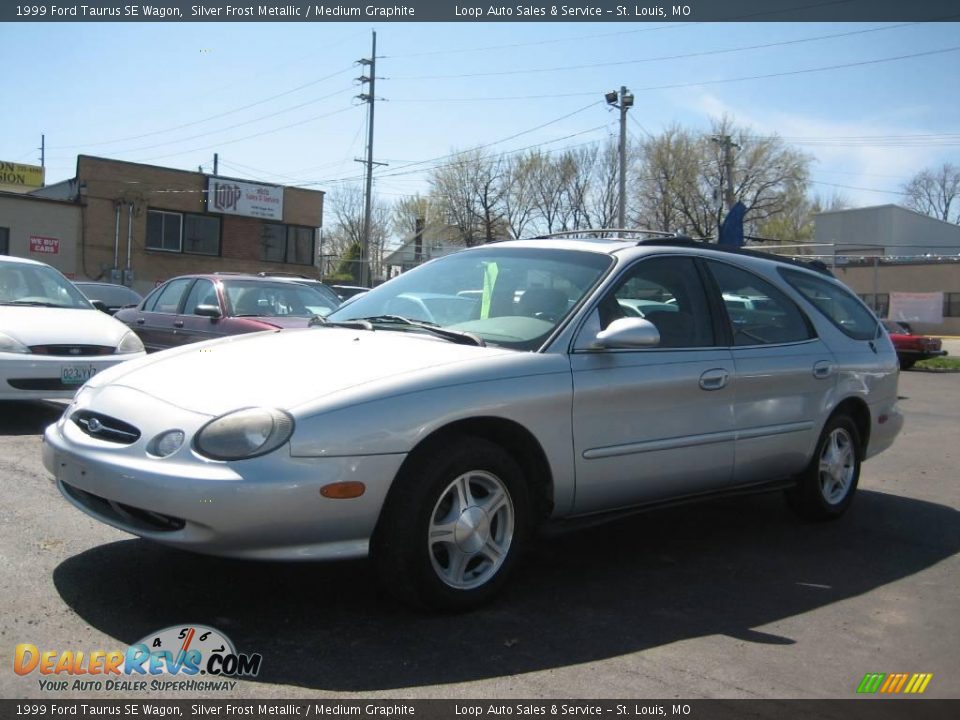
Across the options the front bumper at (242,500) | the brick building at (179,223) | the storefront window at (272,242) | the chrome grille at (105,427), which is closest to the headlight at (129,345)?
the chrome grille at (105,427)

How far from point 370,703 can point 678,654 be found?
125 cm

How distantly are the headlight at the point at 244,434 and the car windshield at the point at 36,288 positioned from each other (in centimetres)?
602

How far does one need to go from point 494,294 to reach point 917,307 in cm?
3607

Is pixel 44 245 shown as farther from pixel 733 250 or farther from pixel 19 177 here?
pixel 733 250

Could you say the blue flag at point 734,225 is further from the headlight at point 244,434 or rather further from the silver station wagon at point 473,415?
the headlight at point 244,434

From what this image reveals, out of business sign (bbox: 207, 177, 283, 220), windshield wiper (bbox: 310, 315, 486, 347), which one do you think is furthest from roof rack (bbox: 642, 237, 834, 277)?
business sign (bbox: 207, 177, 283, 220)

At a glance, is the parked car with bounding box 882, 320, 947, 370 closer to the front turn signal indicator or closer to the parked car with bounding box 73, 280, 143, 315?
the parked car with bounding box 73, 280, 143, 315

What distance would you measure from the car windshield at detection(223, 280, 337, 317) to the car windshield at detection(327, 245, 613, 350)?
4856 mm

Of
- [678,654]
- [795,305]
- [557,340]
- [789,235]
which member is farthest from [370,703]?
[789,235]

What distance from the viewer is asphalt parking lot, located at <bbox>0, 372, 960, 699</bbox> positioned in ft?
10.5

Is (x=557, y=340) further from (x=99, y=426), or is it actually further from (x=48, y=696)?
(x=48, y=696)

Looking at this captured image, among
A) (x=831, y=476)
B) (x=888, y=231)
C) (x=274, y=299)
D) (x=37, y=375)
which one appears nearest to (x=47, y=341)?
(x=37, y=375)

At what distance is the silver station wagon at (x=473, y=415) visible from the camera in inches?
132

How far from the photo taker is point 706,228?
167 ft
